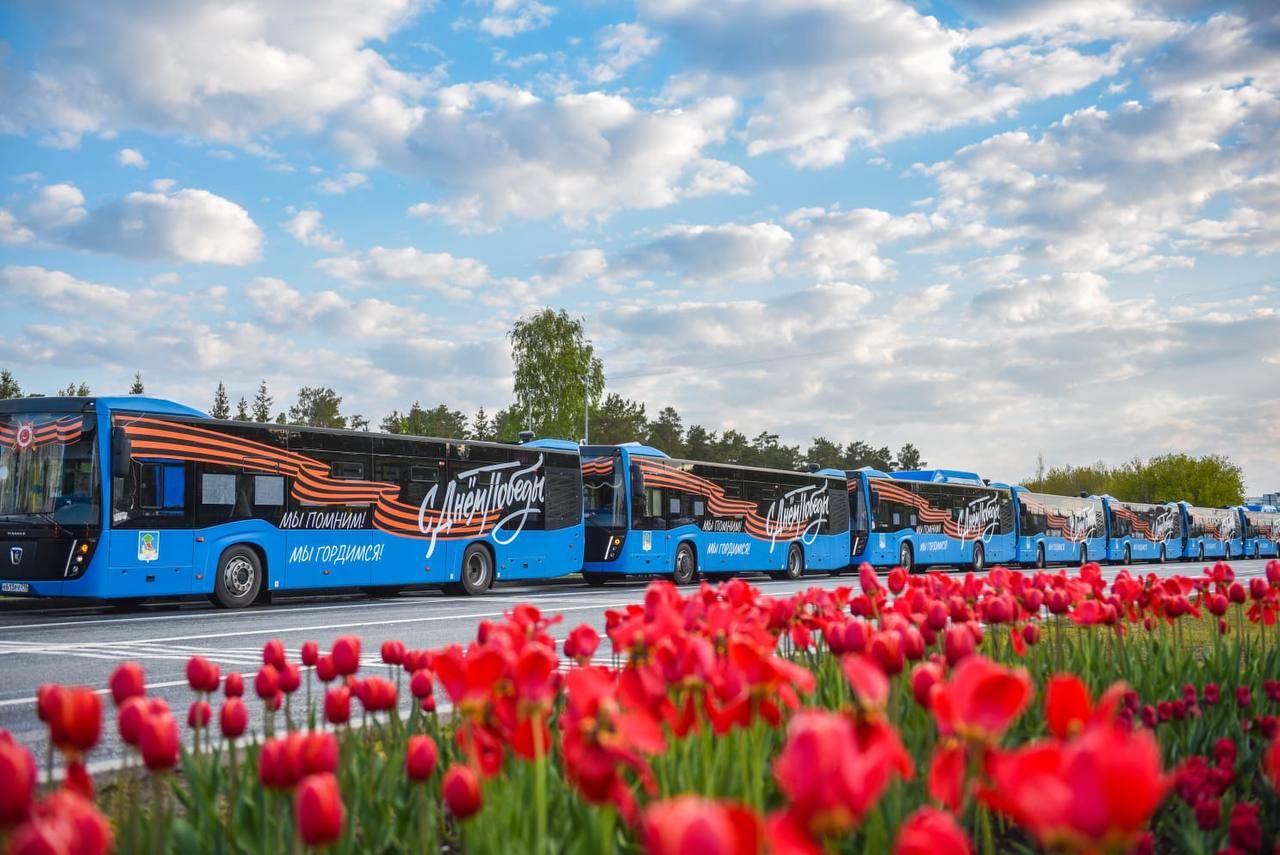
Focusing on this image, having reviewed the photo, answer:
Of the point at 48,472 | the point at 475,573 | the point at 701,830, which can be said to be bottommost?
the point at 475,573

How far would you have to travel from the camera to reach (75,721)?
200 centimetres

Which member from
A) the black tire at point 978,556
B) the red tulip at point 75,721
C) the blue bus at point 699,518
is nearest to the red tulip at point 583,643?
the red tulip at point 75,721

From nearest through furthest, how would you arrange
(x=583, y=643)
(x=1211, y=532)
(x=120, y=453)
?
(x=583, y=643) < (x=120, y=453) < (x=1211, y=532)

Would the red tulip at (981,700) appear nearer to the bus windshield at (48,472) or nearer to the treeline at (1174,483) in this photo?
the bus windshield at (48,472)

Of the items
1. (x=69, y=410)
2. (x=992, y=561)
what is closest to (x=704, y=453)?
(x=992, y=561)

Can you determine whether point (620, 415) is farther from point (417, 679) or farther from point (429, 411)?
point (417, 679)

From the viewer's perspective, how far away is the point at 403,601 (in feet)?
68.4

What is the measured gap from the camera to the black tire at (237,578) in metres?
18.4

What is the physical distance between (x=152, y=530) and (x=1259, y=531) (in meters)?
72.0

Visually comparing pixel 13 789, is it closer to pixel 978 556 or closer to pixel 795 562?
pixel 795 562

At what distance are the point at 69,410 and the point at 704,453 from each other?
82.1m

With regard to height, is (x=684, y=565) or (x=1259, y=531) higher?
(x=1259, y=531)

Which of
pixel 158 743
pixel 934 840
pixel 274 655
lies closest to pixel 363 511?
pixel 274 655

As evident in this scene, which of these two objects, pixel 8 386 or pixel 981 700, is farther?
pixel 8 386
